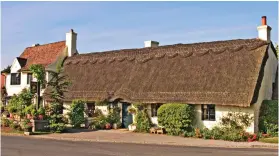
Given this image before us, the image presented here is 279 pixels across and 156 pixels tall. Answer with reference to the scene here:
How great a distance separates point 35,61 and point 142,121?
60.1 ft

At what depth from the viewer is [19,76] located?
3888 cm

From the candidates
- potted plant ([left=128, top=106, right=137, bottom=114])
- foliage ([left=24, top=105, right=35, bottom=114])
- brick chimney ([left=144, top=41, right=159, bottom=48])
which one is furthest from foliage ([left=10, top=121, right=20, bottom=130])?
brick chimney ([left=144, top=41, right=159, bottom=48])

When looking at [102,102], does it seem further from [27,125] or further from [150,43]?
[150,43]

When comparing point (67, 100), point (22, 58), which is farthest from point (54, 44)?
point (67, 100)

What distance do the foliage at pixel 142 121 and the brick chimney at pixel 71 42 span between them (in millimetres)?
15289

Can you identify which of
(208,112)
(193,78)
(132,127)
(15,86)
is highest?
(15,86)

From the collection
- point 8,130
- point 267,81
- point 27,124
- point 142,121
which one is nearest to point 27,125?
point 27,124

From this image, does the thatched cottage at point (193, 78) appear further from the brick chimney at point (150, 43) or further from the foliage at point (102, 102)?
the brick chimney at point (150, 43)

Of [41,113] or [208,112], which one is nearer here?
[208,112]

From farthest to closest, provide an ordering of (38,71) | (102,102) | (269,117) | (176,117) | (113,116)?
(102,102), (113,116), (38,71), (176,117), (269,117)

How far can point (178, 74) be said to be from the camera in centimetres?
2712

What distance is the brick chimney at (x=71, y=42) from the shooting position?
38625 mm

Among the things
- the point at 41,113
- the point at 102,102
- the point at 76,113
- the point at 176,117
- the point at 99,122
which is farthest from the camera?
the point at 102,102

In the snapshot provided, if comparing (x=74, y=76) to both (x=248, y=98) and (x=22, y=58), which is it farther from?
(x=248, y=98)
